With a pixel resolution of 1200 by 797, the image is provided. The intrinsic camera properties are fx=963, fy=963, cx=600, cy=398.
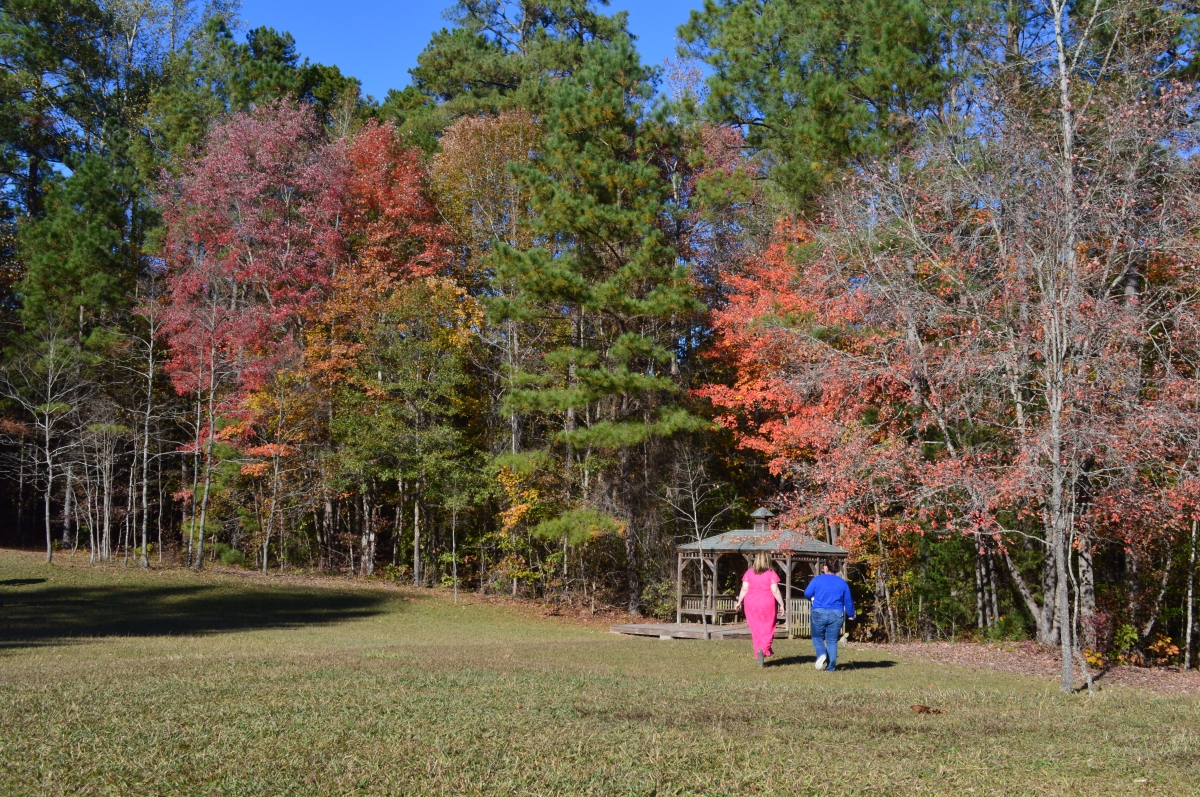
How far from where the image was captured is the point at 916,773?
5008 mm

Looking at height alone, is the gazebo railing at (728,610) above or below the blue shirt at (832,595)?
below

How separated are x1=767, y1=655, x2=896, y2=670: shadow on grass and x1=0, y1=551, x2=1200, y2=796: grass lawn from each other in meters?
0.10

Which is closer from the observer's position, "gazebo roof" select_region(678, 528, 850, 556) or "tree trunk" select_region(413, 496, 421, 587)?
"gazebo roof" select_region(678, 528, 850, 556)

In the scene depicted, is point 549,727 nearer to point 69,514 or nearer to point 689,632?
point 689,632

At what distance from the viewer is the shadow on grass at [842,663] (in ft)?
39.0

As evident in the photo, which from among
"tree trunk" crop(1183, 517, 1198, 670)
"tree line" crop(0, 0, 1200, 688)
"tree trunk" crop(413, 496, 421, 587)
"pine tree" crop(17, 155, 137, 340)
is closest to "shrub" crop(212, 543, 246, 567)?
"tree line" crop(0, 0, 1200, 688)

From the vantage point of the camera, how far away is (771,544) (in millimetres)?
19141

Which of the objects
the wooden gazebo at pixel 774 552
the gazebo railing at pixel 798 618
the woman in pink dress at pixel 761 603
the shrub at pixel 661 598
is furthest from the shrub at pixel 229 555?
the woman in pink dress at pixel 761 603

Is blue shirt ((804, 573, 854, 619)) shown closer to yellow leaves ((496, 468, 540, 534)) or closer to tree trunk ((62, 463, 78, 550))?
yellow leaves ((496, 468, 540, 534))

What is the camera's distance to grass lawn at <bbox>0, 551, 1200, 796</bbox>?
471 centimetres

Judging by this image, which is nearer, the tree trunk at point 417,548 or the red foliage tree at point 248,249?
the tree trunk at point 417,548

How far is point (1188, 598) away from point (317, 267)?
24.0 m

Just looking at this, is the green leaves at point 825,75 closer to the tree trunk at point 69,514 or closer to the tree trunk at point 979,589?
the tree trunk at point 979,589

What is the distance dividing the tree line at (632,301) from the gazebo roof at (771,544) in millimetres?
883
